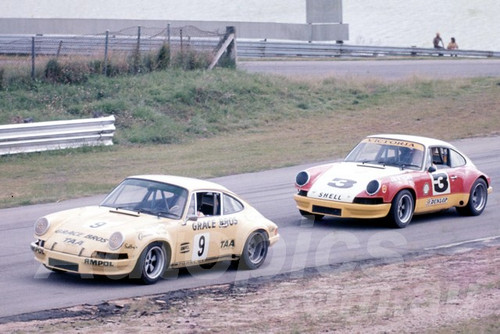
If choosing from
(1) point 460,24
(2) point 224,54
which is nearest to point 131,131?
(2) point 224,54

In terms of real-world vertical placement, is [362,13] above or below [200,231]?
above

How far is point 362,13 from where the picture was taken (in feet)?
251

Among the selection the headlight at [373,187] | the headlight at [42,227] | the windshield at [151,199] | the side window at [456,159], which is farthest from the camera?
the side window at [456,159]

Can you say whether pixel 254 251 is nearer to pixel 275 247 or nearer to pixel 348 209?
pixel 275 247

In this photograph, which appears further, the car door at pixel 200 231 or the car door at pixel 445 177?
the car door at pixel 445 177

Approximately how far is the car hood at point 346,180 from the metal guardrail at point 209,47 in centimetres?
1467

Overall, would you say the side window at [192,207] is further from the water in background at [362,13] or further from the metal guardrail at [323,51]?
the water in background at [362,13]

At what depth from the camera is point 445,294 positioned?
940 centimetres

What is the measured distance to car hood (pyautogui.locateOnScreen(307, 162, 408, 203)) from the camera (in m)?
13.3

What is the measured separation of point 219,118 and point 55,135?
624 centimetres

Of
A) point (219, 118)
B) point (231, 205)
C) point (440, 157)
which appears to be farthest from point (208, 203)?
point (219, 118)

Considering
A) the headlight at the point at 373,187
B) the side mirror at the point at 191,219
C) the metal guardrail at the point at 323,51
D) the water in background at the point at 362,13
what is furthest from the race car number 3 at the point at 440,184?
the water in background at the point at 362,13

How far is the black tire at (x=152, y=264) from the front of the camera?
9523mm

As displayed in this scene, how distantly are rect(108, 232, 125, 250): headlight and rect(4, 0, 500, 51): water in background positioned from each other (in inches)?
2196
